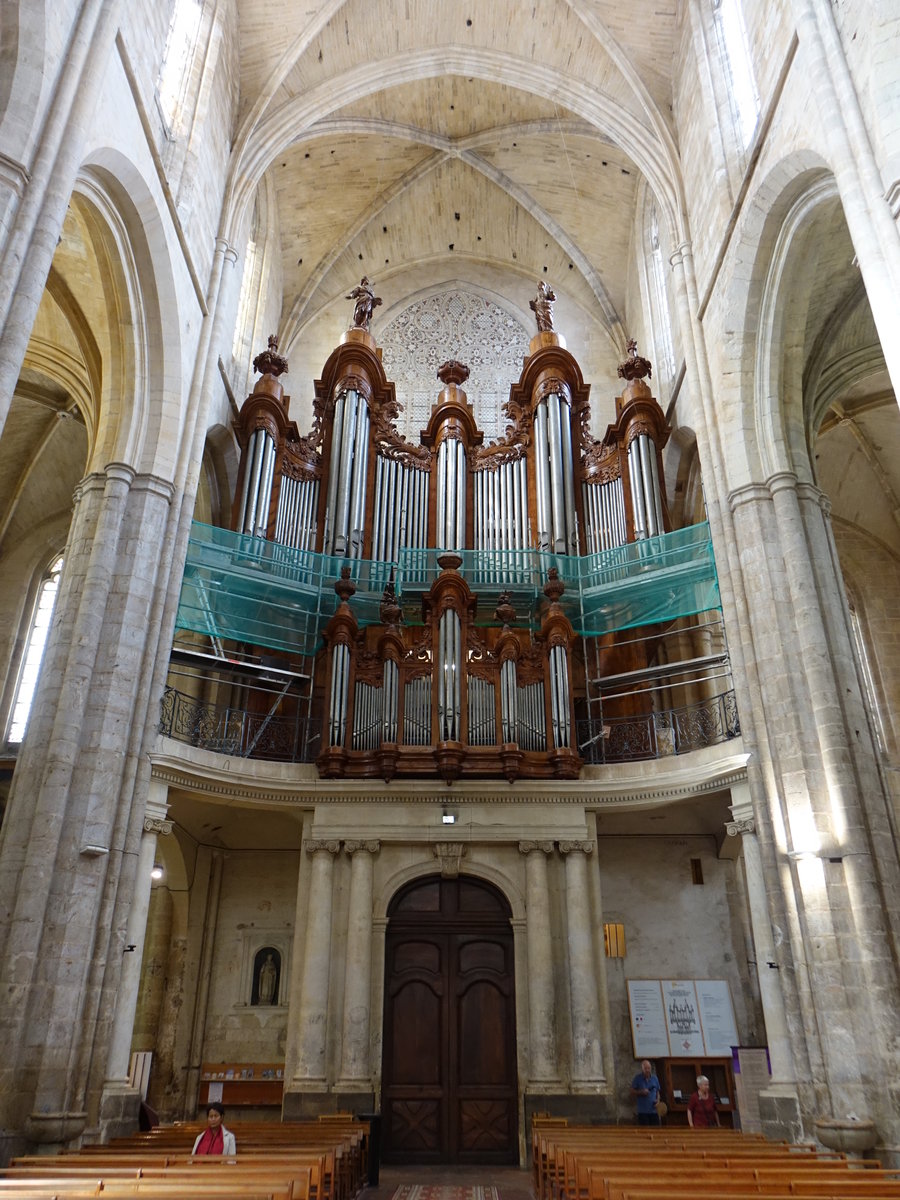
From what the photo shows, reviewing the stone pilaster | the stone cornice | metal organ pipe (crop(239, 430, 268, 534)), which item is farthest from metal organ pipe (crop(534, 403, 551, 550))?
the stone pilaster

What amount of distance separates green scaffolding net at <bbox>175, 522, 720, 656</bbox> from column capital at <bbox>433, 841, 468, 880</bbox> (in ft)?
11.6

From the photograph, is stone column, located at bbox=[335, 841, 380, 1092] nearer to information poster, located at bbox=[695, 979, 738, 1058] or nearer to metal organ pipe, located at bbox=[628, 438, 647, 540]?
information poster, located at bbox=[695, 979, 738, 1058]

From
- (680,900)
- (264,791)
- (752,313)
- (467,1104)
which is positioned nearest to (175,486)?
(264,791)

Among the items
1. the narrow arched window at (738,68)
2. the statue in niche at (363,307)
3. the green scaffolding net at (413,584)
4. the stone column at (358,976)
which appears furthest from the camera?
the statue in niche at (363,307)

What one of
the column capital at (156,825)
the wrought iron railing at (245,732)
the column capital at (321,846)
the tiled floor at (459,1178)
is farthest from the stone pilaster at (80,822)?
the tiled floor at (459,1178)

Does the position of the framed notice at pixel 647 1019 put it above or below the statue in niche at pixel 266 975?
below

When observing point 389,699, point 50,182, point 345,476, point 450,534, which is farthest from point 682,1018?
point 50,182

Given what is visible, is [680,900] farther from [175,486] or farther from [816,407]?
[175,486]

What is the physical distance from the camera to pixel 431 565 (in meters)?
14.9

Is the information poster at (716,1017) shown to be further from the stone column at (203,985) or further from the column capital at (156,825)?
the column capital at (156,825)

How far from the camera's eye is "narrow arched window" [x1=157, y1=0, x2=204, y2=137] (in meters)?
12.6

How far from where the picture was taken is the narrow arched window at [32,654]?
53.8 ft

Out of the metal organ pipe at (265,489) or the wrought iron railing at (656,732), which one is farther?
the metal organ pipe at (265,489)

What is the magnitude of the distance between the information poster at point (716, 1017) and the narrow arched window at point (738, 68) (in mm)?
11918
